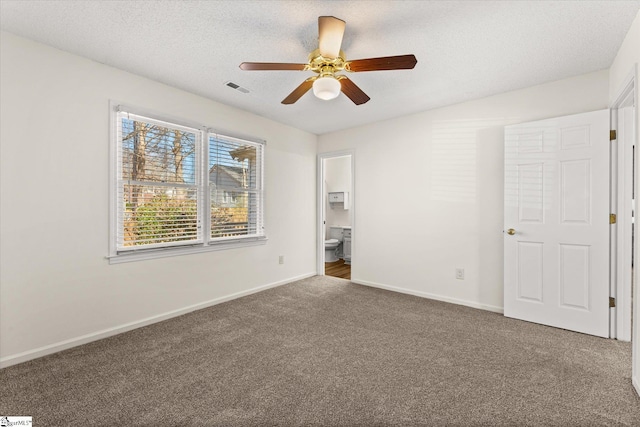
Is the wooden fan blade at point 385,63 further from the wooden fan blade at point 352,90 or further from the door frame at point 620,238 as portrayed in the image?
the door frame at point 620,238

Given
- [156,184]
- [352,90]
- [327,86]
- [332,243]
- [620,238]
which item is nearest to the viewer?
[327,86]

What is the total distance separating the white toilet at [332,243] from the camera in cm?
623

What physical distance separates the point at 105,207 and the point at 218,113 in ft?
5.48

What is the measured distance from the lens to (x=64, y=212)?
2447 millimetres

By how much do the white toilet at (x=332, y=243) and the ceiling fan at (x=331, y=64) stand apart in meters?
4.15

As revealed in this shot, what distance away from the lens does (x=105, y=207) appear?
2682 millimetres

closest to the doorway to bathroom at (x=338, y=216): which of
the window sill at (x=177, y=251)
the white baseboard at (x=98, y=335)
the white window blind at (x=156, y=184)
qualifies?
the window sill at (x=177, y=251)

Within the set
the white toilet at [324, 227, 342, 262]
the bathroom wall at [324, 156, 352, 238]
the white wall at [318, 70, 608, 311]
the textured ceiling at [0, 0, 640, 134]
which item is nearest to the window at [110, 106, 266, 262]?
the textured ceiling at [0, 0, 640, 134]

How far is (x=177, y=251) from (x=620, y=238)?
4302mm

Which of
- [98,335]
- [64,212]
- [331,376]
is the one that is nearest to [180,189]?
[64,212]

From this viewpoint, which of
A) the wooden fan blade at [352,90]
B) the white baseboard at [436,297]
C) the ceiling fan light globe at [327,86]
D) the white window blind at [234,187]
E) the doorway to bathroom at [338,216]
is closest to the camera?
the ceiling fan light globe at [327,86]

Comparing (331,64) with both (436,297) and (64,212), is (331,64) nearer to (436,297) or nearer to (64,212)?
(64,212)

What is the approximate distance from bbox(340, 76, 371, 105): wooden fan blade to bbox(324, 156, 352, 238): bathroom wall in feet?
13.7

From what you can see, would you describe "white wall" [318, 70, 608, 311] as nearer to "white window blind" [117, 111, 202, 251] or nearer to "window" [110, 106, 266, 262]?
"window" [110, 106, 266, 262]
